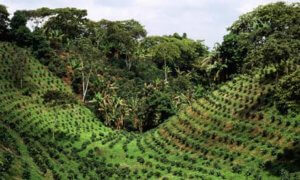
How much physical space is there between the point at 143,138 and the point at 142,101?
19.3 meters

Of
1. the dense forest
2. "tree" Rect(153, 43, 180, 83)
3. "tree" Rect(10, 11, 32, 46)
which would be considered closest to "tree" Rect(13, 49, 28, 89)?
the dense forest

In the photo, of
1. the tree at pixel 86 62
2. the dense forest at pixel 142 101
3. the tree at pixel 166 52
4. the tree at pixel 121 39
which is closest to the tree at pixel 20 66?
the dense forest at pixel 142 101

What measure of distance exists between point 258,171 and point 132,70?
68293 mm

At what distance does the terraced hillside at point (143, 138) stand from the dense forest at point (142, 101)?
19cm

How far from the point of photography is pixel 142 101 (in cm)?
9294

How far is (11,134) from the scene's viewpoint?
156 feet

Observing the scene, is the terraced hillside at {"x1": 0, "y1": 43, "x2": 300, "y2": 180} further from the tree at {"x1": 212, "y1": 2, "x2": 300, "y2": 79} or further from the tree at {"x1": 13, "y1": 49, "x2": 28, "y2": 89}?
the tree at {"x1": 212, "y1": 2, "x2": 300, "y2": 79}

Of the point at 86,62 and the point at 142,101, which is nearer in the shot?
the point at 142,101

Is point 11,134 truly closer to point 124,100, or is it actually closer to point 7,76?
point 7,76

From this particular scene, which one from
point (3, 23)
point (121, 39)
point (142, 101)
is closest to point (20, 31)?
point (3, 23)

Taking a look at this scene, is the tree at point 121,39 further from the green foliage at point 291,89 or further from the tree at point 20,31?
the green foliage at point 291,89

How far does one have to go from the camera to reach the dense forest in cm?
5112

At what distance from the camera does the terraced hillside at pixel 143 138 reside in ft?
156

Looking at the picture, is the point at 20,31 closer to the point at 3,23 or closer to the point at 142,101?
the point at 3,23
